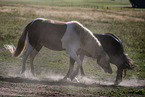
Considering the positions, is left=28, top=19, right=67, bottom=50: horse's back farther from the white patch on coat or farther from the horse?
the horse

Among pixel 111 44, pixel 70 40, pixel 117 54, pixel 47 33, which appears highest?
pixel 47 33

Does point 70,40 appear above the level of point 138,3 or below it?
below

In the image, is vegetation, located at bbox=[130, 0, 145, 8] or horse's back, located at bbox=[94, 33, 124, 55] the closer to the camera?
horse's back, located at bbox=[94, 33, 124, 55]

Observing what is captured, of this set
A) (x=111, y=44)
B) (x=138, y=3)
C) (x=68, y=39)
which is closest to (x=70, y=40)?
(x=68, y=39)

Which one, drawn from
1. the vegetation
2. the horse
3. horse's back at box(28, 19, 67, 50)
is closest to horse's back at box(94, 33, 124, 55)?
the horse

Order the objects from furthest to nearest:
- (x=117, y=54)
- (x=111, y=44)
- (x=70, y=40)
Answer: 1. (x=111, y=44)
2. (x=117, y=54)
3. (x=70, y=40)

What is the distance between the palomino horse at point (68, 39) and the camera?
7184 millimetres

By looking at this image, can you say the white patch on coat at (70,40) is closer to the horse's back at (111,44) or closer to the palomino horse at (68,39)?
the palomino horse at (68,39)

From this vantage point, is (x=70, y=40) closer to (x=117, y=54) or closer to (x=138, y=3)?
(x=117, y=54)

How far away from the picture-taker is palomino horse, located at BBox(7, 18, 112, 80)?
23.6 feet

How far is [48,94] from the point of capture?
591 centimetres

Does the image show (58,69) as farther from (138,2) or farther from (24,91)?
(138,2)

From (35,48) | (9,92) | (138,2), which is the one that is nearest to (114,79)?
(35,48)

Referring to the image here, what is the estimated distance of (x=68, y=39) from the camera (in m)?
7.30
